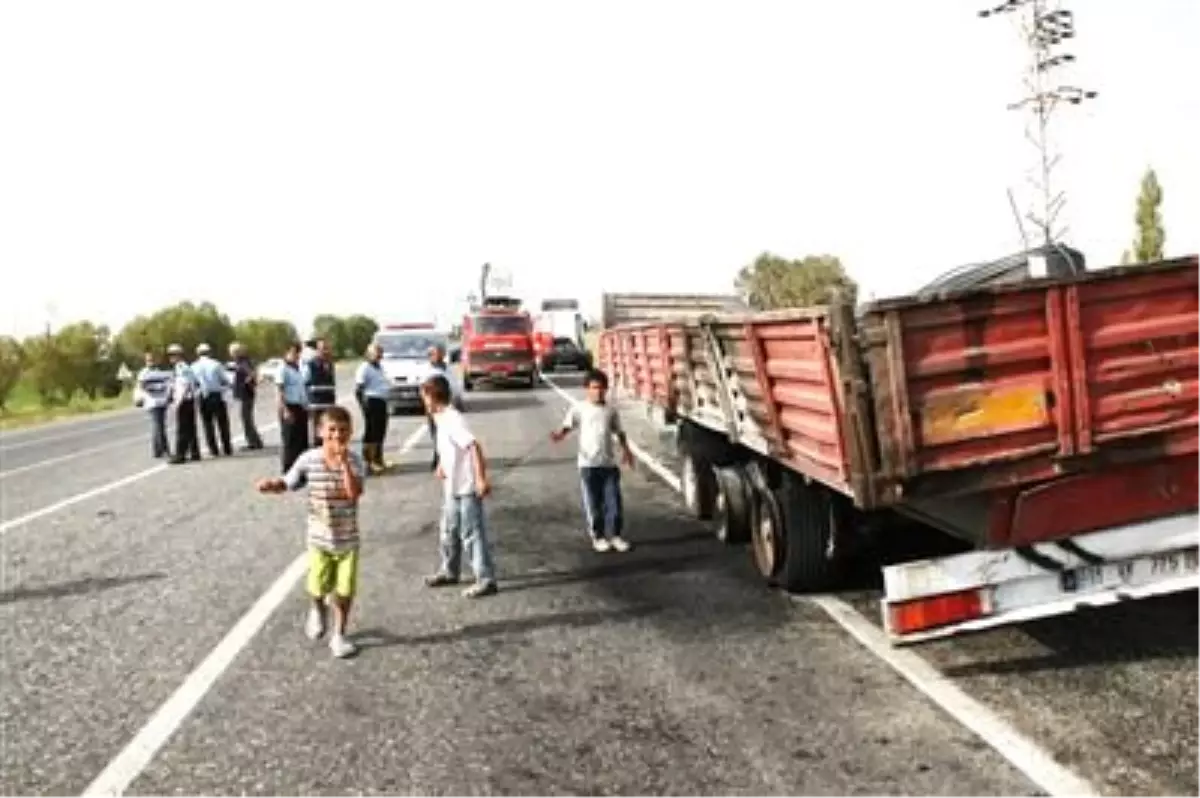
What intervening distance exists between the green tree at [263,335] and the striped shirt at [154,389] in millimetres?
99658

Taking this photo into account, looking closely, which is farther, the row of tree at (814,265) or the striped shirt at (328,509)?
the row of tree at (814,265)

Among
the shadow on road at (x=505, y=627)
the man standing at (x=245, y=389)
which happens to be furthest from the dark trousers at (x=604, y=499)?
the man standing at (x=245, y=389)

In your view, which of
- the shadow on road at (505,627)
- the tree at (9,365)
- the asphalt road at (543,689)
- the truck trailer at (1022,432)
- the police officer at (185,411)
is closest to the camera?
the asphalt road at (543,689)

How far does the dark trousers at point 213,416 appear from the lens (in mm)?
18672

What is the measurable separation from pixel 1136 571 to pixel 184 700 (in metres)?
4.65

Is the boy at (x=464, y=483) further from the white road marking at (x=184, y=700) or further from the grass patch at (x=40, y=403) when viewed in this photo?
the grass patch at (x=40, y=403)

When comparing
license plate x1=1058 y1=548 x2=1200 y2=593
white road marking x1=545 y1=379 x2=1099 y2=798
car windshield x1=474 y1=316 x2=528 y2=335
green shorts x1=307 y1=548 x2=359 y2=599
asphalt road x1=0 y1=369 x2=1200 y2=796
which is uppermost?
car windshield x1=474 y1=316 x2=528 y2=335

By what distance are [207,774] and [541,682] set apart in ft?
5.58

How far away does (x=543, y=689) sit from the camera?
5.75 metres

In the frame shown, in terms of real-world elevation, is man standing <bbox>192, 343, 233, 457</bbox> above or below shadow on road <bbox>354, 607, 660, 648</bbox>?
above

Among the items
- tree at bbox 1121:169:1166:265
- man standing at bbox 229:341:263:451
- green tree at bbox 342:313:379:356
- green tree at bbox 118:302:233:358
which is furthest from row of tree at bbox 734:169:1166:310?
green tree at bbox 342:313:379:356

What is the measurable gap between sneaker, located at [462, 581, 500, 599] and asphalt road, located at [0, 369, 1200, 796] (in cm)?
10

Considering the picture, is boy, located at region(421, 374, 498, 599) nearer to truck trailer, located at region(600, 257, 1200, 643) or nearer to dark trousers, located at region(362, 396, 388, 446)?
truck trailer, located at region(600, 257, 1200, 643)

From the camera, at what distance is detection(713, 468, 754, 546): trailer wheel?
28.1 ft
